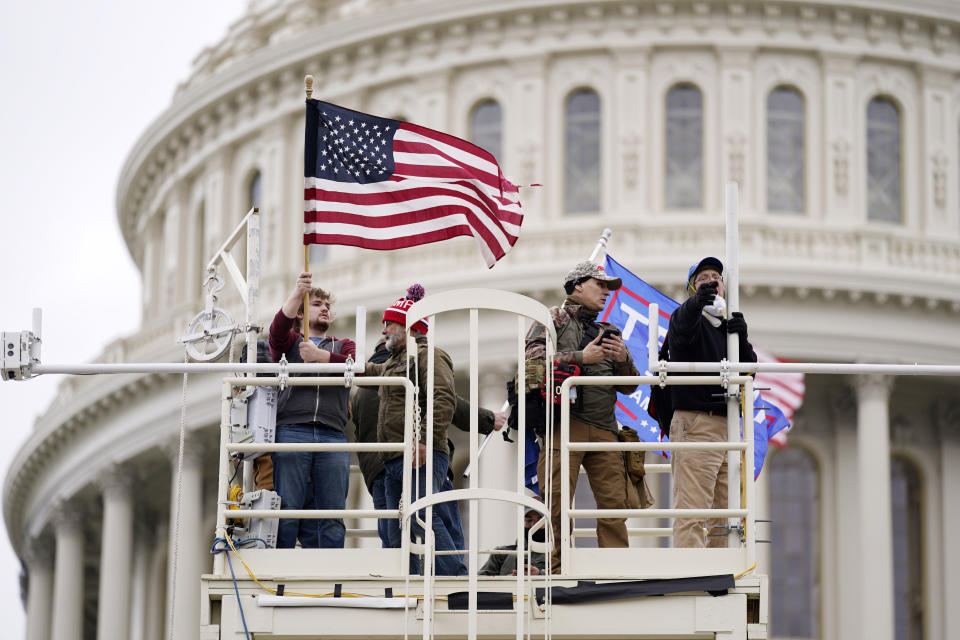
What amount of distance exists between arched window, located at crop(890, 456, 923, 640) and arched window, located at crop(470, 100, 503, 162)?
9.70 m

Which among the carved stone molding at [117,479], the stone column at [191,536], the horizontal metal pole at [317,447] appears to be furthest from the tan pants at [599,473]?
the carved stone molding at [117,479]

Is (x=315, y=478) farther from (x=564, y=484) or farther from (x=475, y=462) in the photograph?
(x=475, y=462)

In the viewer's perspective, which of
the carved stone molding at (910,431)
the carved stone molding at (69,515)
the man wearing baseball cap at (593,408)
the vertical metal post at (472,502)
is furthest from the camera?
the carved stone molding at (69,515)

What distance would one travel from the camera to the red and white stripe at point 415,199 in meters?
16.2

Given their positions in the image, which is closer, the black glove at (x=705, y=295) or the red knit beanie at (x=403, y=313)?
the black glove at (x=705, y=295)

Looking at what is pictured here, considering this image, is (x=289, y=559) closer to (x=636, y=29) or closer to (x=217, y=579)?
(x=217, y=579)

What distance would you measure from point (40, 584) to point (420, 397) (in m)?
43.6

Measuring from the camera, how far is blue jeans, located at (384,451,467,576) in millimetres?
15281

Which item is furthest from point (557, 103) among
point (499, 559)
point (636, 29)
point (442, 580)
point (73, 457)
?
point (442, 580)

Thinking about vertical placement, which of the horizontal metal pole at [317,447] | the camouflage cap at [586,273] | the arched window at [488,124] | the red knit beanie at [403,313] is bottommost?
the horizontal metal pole at [317,447]

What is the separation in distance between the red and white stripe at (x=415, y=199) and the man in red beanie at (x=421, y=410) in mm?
649

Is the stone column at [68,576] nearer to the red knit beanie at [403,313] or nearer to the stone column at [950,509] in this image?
the stone column at [950,509]

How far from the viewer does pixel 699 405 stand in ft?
49.8

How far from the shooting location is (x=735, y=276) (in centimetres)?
1485
